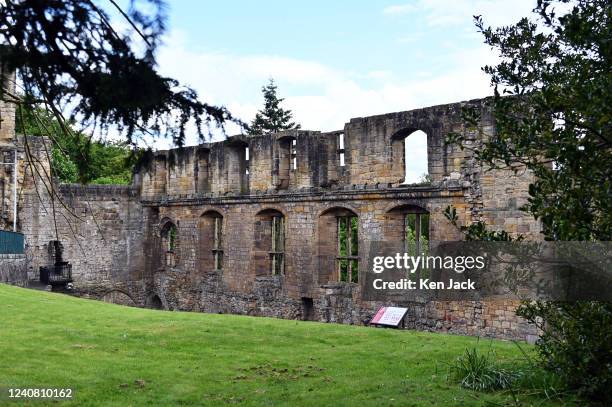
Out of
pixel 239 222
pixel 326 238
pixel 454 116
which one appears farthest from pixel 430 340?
pixel 239 222

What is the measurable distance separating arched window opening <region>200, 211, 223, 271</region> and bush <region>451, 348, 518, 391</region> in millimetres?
15800

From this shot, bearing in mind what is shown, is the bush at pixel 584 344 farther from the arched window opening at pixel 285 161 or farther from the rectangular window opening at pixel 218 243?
the rectangular window opening at pixel 218 243

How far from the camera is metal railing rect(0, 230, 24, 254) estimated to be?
834 inches

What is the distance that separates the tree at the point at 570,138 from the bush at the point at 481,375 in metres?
2.21

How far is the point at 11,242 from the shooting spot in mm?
22250

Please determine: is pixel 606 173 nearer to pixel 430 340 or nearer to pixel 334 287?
pixel 430 340

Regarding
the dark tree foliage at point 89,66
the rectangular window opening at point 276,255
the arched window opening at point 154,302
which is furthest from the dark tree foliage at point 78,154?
the arched window opening at point 154,302

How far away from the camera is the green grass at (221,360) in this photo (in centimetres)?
879

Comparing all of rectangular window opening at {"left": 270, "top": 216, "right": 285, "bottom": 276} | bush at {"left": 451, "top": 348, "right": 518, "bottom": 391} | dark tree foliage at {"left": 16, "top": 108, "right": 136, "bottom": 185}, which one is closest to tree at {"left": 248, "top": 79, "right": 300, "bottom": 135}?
dark tree foliage at {"left": 16, "top": 108, "right": 136, "bottom": 185}

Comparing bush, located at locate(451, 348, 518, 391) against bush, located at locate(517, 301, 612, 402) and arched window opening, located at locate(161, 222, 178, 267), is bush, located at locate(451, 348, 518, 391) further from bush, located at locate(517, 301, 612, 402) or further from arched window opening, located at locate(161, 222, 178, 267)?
arched window opening, located at locate(161, 222, 178, 267)

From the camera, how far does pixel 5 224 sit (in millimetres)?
25188

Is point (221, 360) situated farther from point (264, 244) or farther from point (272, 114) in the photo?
point (272, 114)


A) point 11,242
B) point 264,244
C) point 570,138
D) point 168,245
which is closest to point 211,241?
point 168,245

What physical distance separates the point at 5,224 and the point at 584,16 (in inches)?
939
